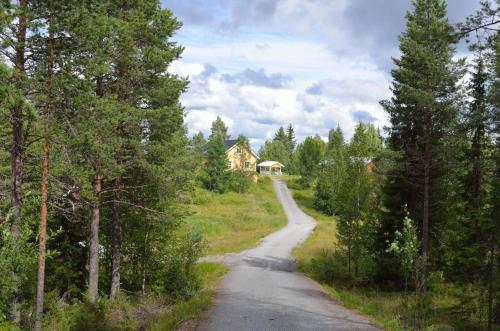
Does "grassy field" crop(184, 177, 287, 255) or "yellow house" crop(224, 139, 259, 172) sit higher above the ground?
"yellow house" crop(224, 139, 259, 172)

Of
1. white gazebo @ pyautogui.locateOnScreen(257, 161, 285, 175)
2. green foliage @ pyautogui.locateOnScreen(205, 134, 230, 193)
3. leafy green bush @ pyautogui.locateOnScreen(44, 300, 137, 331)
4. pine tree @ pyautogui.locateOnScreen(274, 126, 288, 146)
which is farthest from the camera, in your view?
pine tree @ pyautogui.locateOnScreen(274, 126, 288, 146)

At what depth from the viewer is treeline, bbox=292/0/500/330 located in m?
18.6

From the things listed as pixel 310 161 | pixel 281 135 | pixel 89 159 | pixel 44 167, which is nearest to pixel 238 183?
pixel 310 161

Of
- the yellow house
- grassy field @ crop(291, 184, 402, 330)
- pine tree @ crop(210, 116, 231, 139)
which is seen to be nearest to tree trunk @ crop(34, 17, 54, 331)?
grassy field @ crop(291, 184, 402, 330)

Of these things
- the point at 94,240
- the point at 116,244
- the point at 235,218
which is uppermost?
the point at 94,240

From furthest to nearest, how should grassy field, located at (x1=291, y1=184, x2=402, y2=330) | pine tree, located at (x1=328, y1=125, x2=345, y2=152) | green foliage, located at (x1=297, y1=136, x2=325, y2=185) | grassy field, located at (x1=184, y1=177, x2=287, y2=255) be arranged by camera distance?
pine tree, located at (x1=328, y1=125, x2=345, y2=152) → green foliage, located at (x1=297, y1=136, x2=325, y2=185) → grassy field, located at (x1=184, y1=177, x2=287, y2=255) → grassy field, located at (x1=291, y1=184, x2=402, y2=330)

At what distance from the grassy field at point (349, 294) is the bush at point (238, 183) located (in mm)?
22861

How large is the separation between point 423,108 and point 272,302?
1053 centimetres

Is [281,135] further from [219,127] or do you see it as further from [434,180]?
[434,180]

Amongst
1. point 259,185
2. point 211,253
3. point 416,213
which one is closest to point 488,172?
point 416,213

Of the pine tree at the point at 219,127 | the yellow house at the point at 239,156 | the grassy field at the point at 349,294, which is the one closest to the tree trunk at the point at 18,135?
the grassy field at the point at 349,294

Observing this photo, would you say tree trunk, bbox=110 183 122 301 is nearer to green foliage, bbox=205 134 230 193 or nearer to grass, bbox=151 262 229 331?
grass, bbox=151 262 229 331

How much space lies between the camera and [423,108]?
20.5 meters

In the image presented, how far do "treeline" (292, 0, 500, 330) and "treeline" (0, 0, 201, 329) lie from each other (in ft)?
29.7
